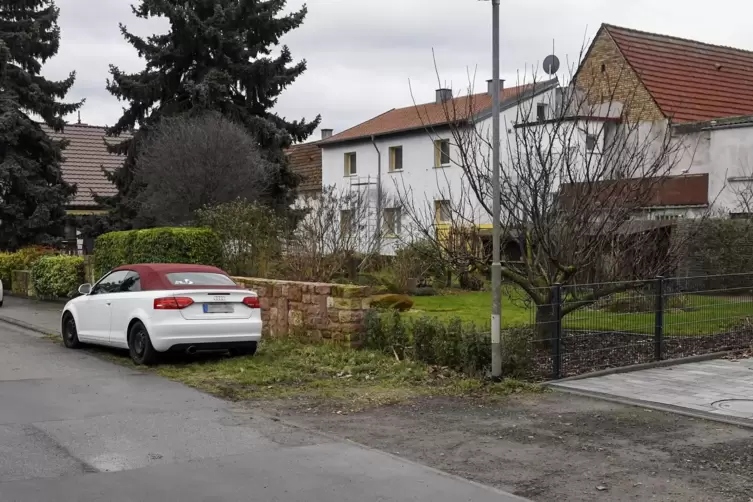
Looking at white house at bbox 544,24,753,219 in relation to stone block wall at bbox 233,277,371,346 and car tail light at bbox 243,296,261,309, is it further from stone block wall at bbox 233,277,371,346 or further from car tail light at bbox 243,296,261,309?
car tail light at bbox 243,296,261,309

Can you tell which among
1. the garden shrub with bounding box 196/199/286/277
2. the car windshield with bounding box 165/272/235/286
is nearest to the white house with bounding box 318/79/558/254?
the garden shrub with bounding box 196/199/286/277

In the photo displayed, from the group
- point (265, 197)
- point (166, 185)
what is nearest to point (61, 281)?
point (166, 185)

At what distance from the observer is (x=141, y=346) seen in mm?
12000

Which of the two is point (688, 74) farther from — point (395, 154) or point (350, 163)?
point (350, 163)

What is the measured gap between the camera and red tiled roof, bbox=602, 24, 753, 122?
28203 millimetres

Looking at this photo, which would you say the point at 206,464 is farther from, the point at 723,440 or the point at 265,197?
the point at 265,197

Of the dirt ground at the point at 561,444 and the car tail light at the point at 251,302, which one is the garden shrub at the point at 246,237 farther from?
the dirt ground at the point at 561,444

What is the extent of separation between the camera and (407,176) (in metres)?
40.6

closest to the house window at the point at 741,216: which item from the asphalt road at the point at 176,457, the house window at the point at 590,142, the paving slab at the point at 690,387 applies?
the house window at the point at 590,142

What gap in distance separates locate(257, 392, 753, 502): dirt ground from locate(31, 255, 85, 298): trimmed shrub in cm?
1667

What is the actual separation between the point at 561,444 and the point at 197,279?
22.0ft

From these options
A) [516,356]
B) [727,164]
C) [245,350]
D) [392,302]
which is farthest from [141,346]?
[727,164]

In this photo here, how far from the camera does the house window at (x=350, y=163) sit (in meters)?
44.1

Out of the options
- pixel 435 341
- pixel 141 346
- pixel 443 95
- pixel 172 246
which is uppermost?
pixel 443 95
